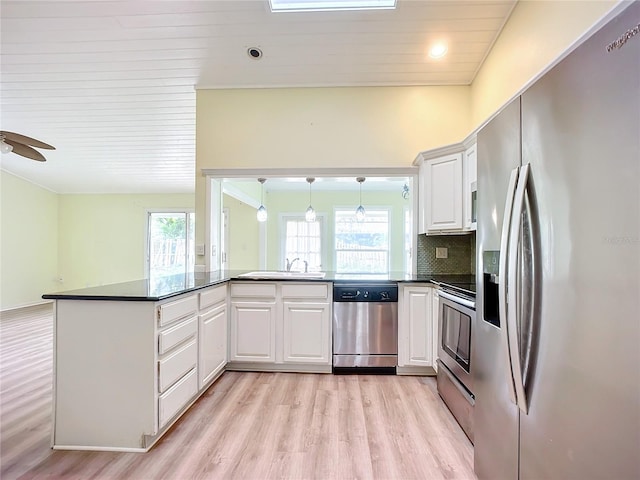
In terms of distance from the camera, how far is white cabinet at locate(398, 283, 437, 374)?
2.72 meters

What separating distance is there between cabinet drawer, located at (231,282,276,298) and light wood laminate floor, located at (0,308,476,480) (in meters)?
0.74

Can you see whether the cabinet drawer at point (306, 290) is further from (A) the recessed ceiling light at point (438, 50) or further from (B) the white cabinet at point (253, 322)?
(A) the recessed ceiling light at point (438, 50)

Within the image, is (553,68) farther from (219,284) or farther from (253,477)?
(219,284)

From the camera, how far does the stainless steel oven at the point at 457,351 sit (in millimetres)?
1860

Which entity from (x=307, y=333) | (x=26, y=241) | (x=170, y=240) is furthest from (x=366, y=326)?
(x=26, y=241)

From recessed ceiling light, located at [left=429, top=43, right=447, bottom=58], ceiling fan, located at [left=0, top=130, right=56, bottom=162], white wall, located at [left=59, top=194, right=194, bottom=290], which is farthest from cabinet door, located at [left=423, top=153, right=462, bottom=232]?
white wall, located at [left=59, top=194, right=194, bottom=290]

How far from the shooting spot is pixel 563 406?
35.0 inches

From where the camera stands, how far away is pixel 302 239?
6.27m

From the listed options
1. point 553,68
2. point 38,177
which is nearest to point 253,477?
point 553,68

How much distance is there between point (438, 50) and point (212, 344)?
328cm

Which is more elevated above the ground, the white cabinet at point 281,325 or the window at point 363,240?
the window at point 363,240

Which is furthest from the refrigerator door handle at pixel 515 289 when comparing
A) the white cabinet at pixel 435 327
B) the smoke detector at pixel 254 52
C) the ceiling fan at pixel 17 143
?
the ceiling fan at pixel 17 143

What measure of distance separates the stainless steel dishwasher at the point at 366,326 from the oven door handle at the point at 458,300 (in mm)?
496

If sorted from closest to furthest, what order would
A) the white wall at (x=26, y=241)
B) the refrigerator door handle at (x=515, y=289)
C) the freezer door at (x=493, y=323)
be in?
the refrigerator door handle at (x=515, y=289) < the freezer door at (x=493, y=323) < the white wall at (x=26, y=241)
